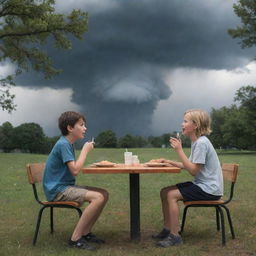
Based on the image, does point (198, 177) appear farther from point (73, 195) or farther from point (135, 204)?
point (73, 195)

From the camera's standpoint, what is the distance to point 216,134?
263 feet

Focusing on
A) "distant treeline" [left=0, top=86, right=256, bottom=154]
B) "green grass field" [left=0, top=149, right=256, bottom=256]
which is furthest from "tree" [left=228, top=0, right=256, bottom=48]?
"green grass field" [left=0, top=149, right=256, bottom=256]

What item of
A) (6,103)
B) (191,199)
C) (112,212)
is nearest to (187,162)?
(191,199)

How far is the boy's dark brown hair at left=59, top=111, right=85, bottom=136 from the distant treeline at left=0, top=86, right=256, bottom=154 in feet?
156

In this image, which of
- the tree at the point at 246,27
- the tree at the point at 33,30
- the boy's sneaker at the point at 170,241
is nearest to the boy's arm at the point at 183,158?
the boy's sneaker at the point at 170,241

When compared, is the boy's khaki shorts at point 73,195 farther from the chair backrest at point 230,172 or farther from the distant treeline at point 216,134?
the distant treeline at point 216,134

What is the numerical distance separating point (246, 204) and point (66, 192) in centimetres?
497

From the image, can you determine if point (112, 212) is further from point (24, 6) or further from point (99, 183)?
point (24, 6)

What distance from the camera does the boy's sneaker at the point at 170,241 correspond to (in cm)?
546

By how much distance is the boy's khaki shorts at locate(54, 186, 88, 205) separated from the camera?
535 centimetres

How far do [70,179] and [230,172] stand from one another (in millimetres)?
2065

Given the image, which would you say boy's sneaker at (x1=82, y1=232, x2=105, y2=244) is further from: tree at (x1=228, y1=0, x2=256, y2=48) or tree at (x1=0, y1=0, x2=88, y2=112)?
tree at (x1=228, y1=0, x2=256, y2=48)

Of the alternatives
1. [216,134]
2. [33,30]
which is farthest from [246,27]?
[216,134]

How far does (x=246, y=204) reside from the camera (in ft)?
30.0
